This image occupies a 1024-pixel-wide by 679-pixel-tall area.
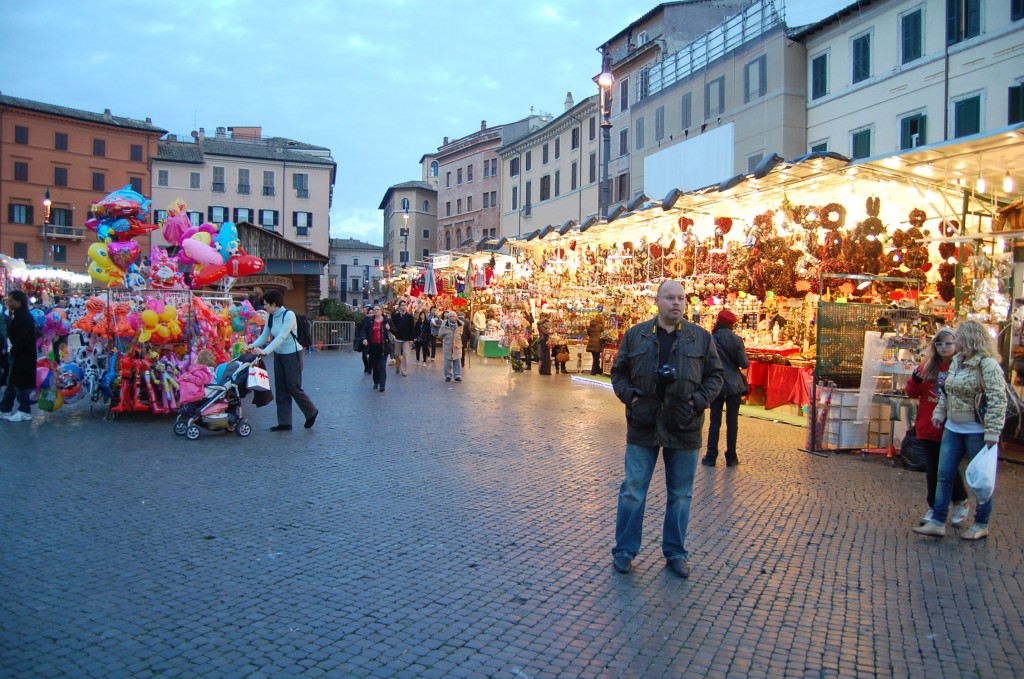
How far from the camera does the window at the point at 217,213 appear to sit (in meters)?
59.8

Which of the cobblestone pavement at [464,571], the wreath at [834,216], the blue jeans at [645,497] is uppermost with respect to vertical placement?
the wreath at [834,216]

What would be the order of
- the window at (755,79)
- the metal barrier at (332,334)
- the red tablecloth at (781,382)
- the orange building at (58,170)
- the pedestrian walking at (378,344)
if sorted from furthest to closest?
the orange building at (58,170)
the metal barrier at (332,334)
the window at (755,79)
the pedestrian walking at (378,344)
the red tablecloth at (781,382)

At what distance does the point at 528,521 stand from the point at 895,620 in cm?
260

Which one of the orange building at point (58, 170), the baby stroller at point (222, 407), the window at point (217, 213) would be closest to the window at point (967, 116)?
the baby stroller at point (222, 407)

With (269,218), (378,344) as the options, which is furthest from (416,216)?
(378,344)

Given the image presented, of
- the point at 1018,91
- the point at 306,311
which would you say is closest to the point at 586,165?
the point at 306,311

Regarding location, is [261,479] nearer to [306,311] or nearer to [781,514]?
[781,514]

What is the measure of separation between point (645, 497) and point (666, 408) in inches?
22.8

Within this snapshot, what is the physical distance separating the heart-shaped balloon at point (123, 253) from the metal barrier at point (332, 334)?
18586mm

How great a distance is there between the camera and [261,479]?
7.06 m

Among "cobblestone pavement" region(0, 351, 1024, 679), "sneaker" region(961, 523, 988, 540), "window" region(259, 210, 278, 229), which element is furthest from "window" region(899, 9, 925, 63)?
"window" region(259, 210, 278, 229)

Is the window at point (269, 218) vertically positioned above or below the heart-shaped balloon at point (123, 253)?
above

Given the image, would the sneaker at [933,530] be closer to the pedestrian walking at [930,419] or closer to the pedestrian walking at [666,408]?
the pedestrian walking at [930,419]

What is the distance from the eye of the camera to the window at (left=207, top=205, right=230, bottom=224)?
59781 mm
